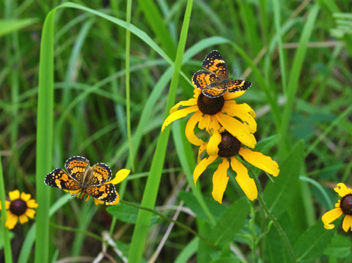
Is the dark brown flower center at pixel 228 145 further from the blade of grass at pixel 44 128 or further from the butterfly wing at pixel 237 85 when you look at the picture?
the blade of grass at pixel 44 128

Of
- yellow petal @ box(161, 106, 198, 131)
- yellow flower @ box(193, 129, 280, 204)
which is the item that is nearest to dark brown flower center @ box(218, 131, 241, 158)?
yellow flower @ box(193, 129, 280, 204)

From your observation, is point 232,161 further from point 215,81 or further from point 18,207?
point 18,207

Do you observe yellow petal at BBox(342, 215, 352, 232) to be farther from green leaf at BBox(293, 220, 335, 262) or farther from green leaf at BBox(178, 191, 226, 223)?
green leaf at BBox(178, 191, 226, 223)

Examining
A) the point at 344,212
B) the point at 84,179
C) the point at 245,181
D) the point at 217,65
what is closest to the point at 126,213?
the point at 84,179

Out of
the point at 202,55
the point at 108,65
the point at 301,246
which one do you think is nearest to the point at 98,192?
the point at 301,246

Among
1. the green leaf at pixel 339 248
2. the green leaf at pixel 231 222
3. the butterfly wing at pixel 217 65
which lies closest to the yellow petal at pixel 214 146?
the butterfly wing at pixel 217 65
